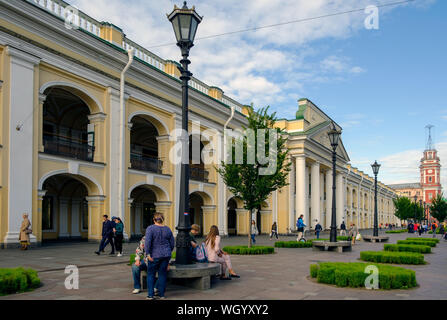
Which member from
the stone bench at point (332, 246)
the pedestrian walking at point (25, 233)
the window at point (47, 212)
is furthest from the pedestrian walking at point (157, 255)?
the window at point (47, 212)

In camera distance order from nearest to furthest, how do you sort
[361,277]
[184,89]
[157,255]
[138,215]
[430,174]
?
[157,255] → [361,277] → [184,89] → [138,215] → [430,174]

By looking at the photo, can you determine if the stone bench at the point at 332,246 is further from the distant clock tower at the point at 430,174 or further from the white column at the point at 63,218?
the distant clock tower at the point at 430,174

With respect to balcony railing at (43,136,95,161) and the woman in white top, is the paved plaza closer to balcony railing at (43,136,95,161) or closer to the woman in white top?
the woman in white top

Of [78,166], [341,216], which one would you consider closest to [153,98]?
[78,166]

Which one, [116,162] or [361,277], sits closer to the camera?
[361,277]

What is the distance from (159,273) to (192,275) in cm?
78

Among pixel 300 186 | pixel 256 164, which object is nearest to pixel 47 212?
pixel 256 164

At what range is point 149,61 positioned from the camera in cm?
2262

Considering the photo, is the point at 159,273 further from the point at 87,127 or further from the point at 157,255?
the point at 87,127

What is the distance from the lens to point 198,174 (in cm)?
2777

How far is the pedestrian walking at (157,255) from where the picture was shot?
6703mm

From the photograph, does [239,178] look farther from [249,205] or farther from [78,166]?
[78,166]

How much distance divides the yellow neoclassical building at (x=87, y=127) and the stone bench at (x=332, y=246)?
3.16 m

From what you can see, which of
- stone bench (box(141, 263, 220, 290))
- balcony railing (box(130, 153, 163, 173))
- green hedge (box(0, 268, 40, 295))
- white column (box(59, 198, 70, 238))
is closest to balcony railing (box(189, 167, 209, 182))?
balcony railing (box(130, 153, 163, 173))
